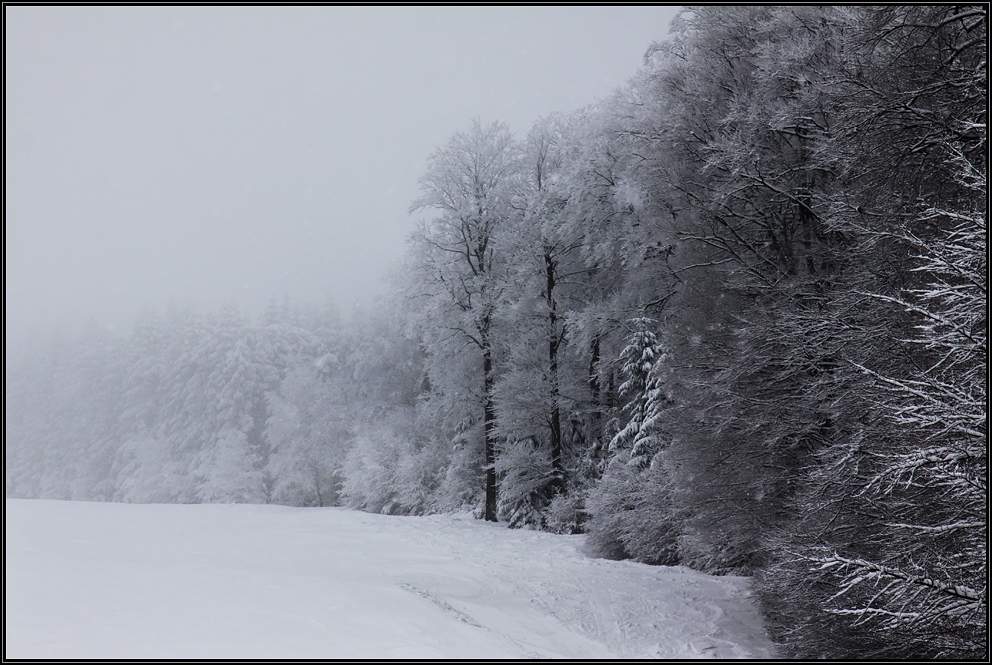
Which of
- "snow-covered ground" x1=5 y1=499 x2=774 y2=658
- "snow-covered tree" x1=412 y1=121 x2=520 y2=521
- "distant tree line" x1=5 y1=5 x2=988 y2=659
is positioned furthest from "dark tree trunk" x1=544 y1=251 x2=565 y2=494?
"snow-covered ground" x1=5 y1=499 x2=774 y2=658

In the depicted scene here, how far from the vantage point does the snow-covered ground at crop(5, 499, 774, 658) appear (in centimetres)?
459

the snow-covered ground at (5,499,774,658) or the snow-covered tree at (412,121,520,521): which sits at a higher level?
the snow-covered tree at (412,121,520,521)

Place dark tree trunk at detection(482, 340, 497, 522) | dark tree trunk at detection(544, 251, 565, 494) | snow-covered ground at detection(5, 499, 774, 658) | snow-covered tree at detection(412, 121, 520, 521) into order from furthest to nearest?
snow-covered tree at detection(412, 121, 520, 521)
dark tree trunk at detection(482, 340, 497, 522)
dark tree trunk at detection(544, 251, 565, 494)
snow-covered ground at detection(5, 499, 774, 658)

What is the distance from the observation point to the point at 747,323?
8359 millimetres

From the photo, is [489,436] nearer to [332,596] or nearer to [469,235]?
[469,235]

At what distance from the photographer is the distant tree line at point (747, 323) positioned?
4.64 meters

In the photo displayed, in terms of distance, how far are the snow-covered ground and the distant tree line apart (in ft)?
3.83

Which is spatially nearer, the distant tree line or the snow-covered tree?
the distant tree line

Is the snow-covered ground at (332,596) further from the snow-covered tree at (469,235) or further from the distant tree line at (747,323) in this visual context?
the snow-covered tree at (469,235)

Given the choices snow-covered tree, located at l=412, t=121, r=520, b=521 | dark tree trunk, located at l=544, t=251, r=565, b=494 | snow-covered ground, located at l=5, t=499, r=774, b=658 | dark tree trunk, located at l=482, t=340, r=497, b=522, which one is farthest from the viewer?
snow-covered tree, located at l=412, t=121, r=520, b=521

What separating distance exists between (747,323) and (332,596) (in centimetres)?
651

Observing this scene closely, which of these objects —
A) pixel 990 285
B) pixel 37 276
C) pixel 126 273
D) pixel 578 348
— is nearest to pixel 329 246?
pixel 126 273

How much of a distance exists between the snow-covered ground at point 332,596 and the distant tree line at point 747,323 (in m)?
1.17

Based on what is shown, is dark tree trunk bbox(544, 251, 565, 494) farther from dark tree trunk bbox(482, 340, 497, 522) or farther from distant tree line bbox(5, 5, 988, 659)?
dark tree trunk bbox(482, 340, 497, 522)
